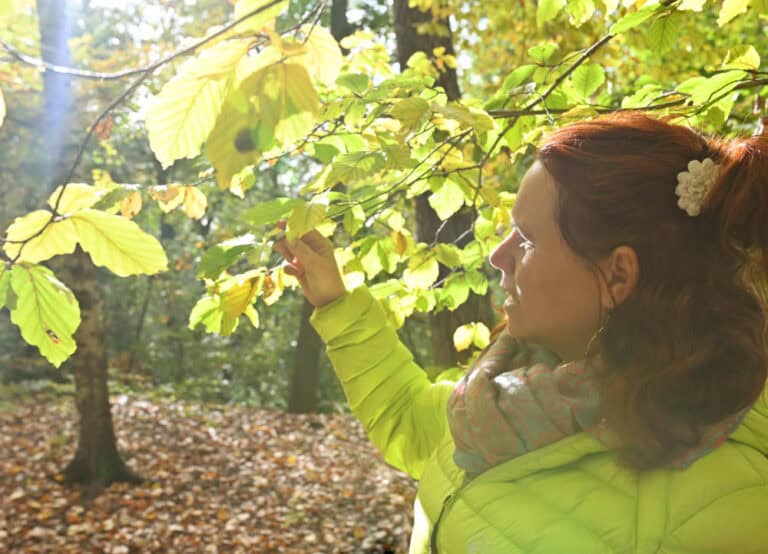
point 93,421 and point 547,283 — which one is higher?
point 547,283

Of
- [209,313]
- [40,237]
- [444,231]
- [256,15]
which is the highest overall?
[256,15]

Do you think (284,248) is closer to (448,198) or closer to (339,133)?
(339,133)

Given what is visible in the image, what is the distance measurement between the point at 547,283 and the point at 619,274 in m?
0.10

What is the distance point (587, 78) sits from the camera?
1763mm

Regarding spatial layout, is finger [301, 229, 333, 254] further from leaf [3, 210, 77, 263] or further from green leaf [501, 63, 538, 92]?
green leaf [501, 63, 538, 92]

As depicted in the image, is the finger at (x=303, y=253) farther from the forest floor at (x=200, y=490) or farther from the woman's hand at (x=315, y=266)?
the forest floor at (x=200, y=490)

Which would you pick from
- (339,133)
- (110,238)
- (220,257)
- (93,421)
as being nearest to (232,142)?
(110,238)

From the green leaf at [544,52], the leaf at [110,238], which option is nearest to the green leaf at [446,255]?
the green leaf at [544,52]

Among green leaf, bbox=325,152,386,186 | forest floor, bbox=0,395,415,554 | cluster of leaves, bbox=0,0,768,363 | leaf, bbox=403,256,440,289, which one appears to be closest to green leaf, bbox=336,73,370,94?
cluster of leaves, bbox=0,0,768,363

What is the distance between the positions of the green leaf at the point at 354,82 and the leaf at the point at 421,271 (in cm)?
63

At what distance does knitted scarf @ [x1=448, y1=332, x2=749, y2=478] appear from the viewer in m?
1.00

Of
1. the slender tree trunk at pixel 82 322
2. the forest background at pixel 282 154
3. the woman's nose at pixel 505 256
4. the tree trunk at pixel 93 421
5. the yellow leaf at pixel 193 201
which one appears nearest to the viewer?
the forest background at pixel 282 154

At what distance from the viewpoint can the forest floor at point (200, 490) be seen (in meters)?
4.64

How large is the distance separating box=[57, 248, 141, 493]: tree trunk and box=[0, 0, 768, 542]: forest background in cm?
2
